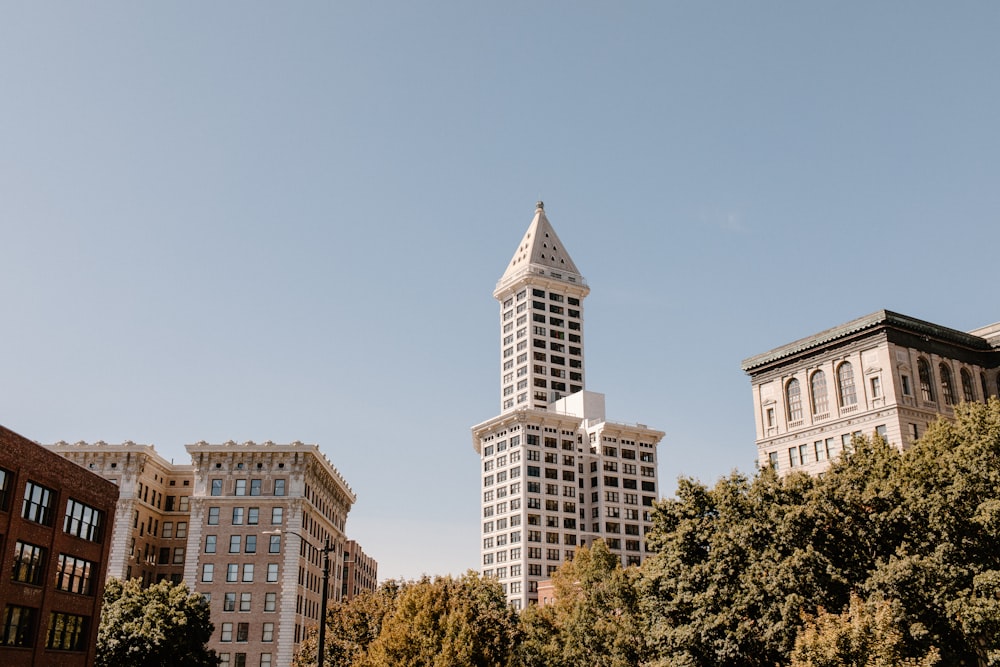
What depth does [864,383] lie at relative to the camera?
7444cm

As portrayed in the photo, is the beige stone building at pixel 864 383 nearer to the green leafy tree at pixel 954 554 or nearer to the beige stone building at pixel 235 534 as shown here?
the green leafy tree at pixel 954 554

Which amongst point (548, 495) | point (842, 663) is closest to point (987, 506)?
point (842, 663)

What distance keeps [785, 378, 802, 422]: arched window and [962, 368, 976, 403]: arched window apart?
13692 millimetres

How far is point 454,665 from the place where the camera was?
158 feet

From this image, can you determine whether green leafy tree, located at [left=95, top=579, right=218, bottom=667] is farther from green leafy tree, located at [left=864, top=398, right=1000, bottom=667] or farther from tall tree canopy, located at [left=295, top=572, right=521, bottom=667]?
green leafy tree, located at [left=864, top=398, right=1000, bottom=667]

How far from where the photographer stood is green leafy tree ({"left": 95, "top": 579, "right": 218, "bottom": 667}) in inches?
2584

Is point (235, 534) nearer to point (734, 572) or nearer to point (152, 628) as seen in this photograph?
point (152, 628)

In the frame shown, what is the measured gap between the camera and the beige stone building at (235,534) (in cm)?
9425

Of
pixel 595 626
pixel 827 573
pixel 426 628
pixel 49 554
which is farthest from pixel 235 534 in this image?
pixel 827 573

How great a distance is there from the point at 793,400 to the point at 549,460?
244 feet

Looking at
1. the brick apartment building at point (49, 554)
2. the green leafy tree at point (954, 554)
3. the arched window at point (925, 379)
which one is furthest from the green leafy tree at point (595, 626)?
the arched window at point (925, 379)

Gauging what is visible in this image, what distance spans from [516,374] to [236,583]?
84110 mm

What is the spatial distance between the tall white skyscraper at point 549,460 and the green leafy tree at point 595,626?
252ft

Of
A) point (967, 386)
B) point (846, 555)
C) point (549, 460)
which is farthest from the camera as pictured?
point (549, 460)
